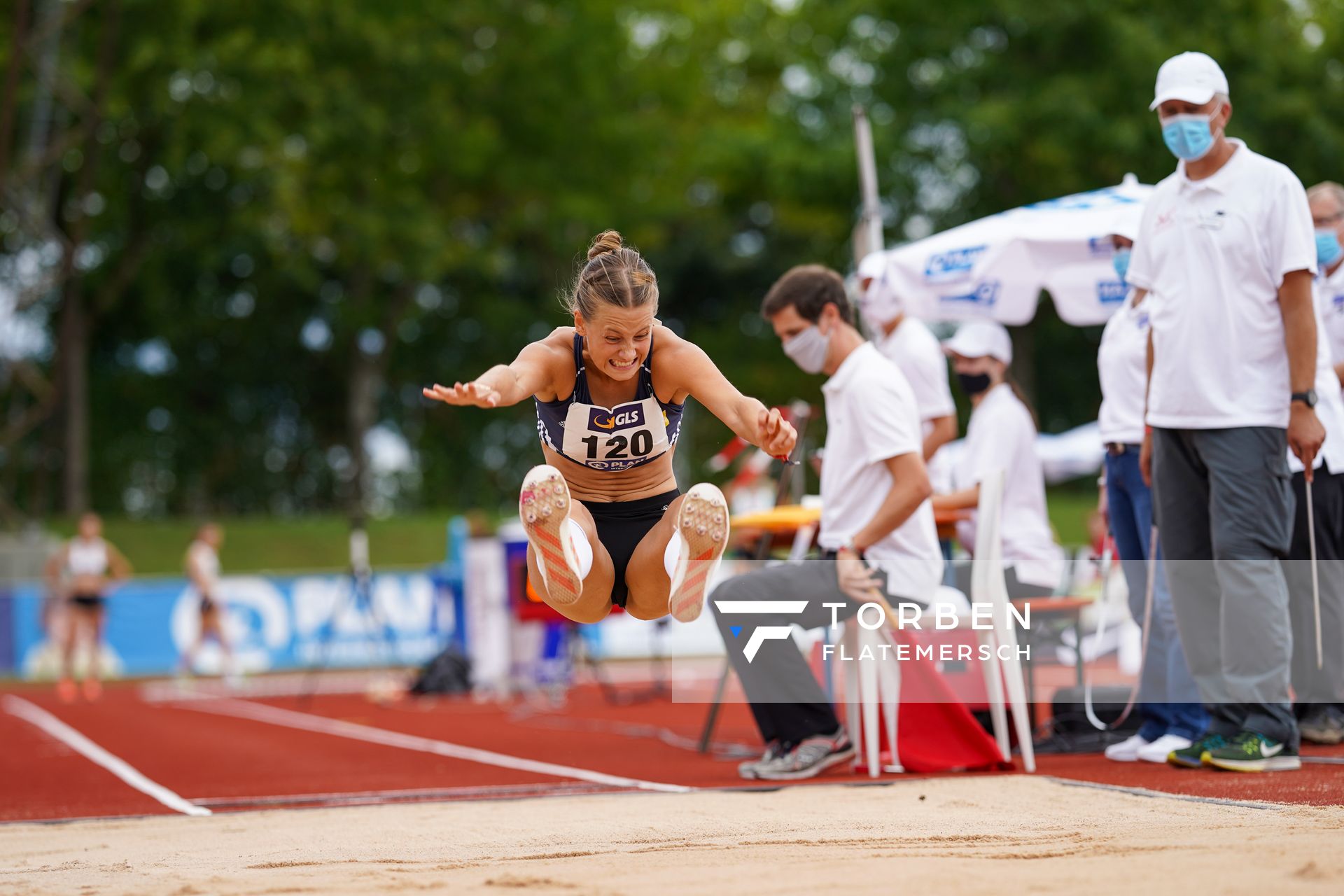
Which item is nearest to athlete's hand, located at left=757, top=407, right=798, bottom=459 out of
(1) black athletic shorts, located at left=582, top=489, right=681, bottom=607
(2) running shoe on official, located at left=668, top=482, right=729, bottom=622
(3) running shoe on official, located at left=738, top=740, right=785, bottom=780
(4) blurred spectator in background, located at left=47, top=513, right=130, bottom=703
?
(2) running shoe on official, located at left=668, top=482, right=729, bottom=622

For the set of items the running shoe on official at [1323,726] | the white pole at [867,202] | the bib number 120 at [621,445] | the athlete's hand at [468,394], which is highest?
the white pole at [867,202]

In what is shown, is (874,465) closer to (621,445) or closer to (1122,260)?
(621,445)

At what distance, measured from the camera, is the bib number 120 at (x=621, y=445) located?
17.3ft

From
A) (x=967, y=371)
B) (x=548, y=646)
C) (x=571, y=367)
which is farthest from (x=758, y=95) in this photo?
(x=571, y=367)

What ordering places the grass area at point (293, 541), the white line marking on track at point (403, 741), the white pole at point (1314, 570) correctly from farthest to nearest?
1. the grass area at point (293, 541)
2. the white line marking on track at point (403, 741)
3. the white pole at point (1314, 570)

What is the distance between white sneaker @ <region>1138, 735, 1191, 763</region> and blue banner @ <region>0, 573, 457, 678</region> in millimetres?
13702

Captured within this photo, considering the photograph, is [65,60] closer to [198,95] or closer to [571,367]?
[198,95]

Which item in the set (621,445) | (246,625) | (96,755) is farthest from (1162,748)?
(246,625)

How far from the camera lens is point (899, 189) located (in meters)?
29.5

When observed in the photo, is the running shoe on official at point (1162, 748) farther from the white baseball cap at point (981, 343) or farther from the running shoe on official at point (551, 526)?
the running shoe on official at point (551, 526)

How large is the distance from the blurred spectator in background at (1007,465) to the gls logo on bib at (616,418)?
89.4 inches

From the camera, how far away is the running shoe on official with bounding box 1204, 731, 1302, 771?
5340mm

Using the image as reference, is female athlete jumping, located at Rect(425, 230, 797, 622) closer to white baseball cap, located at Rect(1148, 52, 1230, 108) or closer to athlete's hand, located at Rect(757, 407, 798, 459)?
athlete's hand, located at Rect(757, 407, 798, 459)

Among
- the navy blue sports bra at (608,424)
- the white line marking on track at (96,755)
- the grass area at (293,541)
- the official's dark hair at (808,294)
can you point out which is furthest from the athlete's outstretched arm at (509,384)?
the grass area at (293,541)
